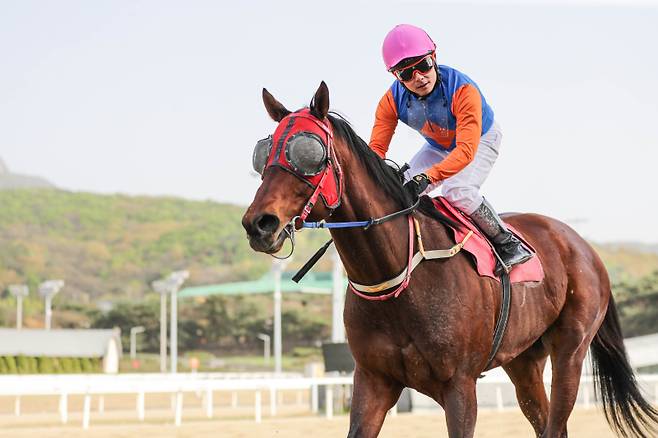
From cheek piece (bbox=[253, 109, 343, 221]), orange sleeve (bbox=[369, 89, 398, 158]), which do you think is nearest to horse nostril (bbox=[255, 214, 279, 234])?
cheek piece (bbox=[253, 109, 343, 221])

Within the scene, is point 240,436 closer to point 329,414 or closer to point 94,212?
point 329,414

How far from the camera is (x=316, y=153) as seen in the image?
398 cm

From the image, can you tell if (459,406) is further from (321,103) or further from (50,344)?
(50,344)

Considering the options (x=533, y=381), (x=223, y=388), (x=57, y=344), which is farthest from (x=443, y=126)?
(x=57, y=344)

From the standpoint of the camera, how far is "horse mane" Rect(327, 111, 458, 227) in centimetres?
431

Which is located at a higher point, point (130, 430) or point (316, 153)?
point (316, 153)

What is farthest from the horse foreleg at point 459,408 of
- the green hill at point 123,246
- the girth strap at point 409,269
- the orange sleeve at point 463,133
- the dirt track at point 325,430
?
the green hill at point 123,246

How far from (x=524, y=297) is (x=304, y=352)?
218ft

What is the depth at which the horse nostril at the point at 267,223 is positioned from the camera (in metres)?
3.79

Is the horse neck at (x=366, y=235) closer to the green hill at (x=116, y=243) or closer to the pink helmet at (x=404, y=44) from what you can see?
the pink helmet at (x=404, y=44)

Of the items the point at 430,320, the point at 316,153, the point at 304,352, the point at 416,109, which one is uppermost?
the point at 416,109

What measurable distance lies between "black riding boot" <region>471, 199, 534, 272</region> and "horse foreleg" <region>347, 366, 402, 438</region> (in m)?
0.86

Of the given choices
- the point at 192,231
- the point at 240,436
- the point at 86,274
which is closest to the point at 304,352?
the point at 86,274

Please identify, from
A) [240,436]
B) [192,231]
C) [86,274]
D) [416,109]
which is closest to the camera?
[416,109]
